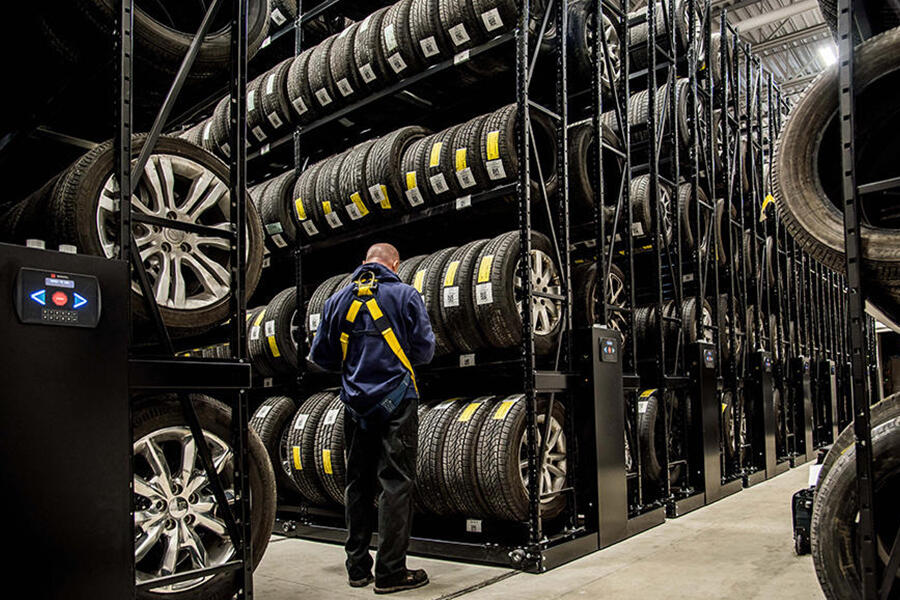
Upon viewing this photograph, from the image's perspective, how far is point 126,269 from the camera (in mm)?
2619

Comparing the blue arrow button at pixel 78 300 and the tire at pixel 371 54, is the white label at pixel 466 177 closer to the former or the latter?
the tire at pixel 371 54

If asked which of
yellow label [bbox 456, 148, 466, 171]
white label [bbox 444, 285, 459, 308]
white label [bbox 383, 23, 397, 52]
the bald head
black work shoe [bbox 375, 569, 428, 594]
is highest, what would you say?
white label [bbox 383, 23, 397, 52]

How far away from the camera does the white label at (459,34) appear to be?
5.30 meters

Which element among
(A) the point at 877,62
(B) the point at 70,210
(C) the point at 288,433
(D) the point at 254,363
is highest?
(A) the point at 877,62

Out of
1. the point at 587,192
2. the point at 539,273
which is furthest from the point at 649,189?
the point at 539,273

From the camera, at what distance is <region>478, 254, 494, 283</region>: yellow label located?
4.91 metres

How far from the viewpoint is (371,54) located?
5.92 metres

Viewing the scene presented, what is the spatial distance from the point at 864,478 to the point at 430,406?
335 centimetres

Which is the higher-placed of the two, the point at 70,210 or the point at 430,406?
the point at 70,210

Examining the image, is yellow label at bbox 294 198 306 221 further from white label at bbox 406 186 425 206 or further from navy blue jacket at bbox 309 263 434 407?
navy blue jacket at bbox 309 263 434 407

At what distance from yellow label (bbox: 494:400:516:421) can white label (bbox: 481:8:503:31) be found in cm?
263

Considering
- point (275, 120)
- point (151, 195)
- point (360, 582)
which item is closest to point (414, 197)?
point (275, 120)

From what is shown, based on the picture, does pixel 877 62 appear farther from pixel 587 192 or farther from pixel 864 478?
pixel 587 192

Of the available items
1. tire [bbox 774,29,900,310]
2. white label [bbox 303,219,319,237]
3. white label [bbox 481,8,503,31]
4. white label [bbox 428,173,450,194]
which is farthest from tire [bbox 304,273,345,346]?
tire [bbox 774,29,900,310]
